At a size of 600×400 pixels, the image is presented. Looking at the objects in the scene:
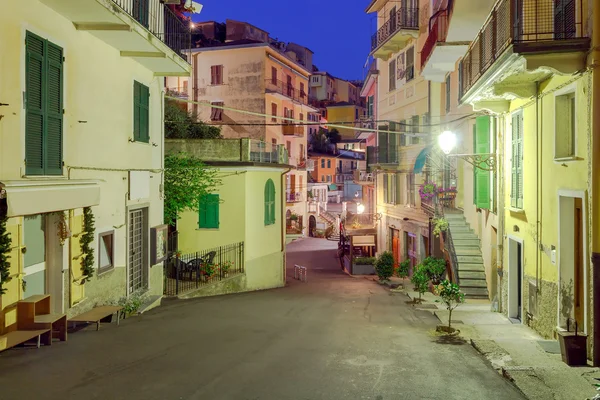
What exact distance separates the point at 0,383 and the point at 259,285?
49.5 ft

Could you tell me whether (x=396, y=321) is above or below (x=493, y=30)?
below

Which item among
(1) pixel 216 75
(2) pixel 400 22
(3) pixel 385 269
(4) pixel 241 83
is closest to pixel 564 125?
(3) pixel 385 269

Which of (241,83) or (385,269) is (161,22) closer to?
(385,269)

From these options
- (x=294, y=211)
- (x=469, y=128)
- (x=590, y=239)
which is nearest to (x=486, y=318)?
(x=590, y=239)

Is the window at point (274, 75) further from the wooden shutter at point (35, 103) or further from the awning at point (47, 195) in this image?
the wooden shutter at point (35, 103)

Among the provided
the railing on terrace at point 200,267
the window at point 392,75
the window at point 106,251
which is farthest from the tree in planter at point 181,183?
the window at point 392,75

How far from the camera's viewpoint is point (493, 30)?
37.7ft

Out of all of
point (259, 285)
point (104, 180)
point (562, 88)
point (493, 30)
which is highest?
point (493, 30)

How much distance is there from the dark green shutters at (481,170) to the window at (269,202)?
915cm

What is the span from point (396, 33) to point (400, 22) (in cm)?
60

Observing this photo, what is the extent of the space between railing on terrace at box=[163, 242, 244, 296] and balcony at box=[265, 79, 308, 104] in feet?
83.8

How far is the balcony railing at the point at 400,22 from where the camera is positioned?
90.6 feet

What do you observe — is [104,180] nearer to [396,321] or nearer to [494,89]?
[396,321]

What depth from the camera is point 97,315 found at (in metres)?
11.0
